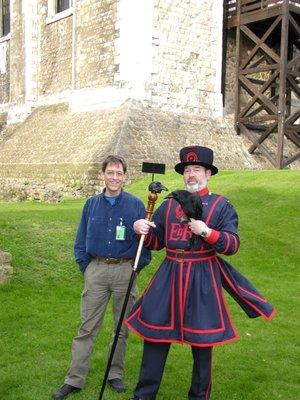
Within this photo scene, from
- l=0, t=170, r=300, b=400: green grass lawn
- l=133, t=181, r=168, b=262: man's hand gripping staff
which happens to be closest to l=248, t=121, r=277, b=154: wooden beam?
l=0, t=170, r=300, b=400: green grass lawn

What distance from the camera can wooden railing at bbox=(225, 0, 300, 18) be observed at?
17922 mm

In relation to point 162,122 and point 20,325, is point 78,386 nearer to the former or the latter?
point 20,325

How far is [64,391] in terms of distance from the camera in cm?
406

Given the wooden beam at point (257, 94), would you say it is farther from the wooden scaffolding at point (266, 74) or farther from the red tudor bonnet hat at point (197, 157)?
the red tudor bonnet hat at point (197, 157)

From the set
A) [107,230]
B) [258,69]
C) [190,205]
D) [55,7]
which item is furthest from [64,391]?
[55,7]

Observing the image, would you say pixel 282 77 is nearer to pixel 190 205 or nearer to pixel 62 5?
pixel 62 5

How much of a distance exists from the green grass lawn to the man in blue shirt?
290 millimetres

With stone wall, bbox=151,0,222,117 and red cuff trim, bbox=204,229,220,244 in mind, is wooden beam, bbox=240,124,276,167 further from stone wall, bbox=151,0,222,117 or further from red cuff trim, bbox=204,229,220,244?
red cuff trim, bbox=204,229,220,244

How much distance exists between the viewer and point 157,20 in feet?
54.1

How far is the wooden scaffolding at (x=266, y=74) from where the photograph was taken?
17484 millimetres

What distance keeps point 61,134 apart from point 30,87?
182 inches

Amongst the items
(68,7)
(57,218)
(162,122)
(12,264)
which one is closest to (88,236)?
(12,264)

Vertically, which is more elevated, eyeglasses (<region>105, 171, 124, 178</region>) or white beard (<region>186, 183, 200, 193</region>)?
eyeglasses (<region>105, 171, 124, 178</region>)

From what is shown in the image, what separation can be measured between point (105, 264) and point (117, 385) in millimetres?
962
